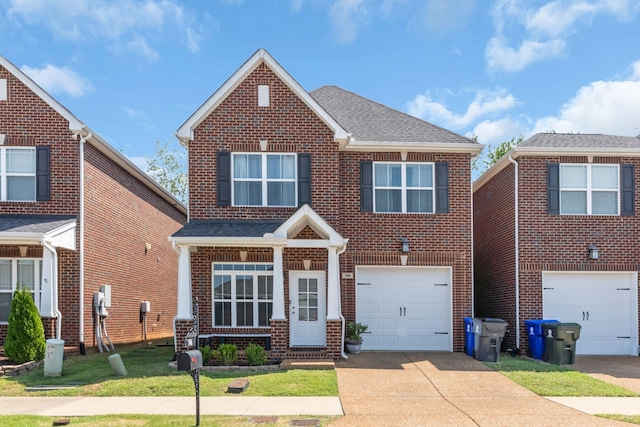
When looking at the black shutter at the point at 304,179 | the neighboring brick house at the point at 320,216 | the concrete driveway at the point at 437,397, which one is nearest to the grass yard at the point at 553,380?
the concrete driveway at the point at 437,397

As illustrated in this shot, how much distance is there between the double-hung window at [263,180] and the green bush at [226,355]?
384 centimetres

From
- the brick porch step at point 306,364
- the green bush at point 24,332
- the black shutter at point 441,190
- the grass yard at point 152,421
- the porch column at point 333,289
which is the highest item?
the black shutter at point 441,190

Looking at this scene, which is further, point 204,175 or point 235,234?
point 204,175

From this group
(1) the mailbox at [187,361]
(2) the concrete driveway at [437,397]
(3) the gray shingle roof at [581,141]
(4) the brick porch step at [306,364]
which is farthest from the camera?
(3) the gray shingle roof at [581,141]

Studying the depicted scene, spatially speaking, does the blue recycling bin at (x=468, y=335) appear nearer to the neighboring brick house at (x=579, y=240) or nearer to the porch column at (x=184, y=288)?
the neighboring brick house at (x=579, y=240)

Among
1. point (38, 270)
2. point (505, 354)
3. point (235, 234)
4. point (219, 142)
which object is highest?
point (219, 142)

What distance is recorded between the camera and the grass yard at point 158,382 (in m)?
10.1

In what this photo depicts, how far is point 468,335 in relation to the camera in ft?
47.1

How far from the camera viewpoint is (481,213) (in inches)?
717

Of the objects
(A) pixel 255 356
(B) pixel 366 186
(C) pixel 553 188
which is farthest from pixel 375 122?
(A) pixel 255 356

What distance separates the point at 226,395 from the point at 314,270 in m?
4.94

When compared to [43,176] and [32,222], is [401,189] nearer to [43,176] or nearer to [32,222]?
[43,176]

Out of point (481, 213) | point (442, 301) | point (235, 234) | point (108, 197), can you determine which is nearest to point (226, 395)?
point (235, 234)

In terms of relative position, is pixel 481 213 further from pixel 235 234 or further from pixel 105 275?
A: pixel 105 275
